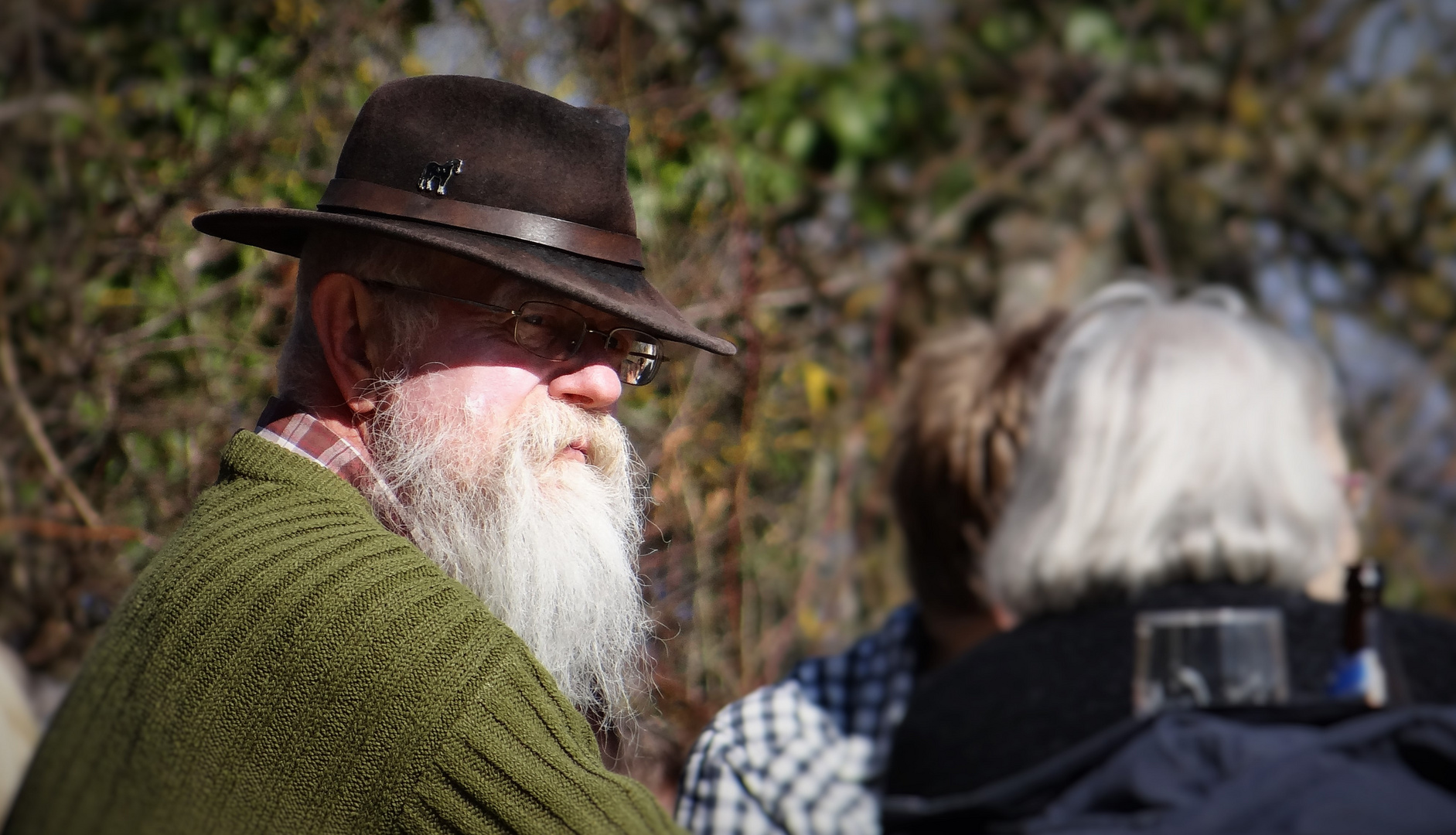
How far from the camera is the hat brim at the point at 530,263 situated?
1.53m

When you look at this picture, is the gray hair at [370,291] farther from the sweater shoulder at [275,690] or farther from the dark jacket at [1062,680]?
the dark jacket at [1062,680]

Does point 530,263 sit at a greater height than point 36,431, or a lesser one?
greater

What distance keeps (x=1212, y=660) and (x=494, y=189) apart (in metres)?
1.23

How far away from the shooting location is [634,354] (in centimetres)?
177

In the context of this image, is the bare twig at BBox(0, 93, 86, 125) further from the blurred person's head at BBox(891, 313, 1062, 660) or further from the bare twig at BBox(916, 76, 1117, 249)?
the bare twig at BBox(916, 76, 1117, 249)

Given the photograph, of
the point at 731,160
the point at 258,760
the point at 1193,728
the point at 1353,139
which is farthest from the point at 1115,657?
the point at 1353,139

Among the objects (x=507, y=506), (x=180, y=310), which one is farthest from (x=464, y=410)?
(x=180, y=310)

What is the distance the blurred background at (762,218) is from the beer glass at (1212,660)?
5.14 ft

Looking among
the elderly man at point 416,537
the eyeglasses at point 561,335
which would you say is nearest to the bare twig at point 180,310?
the elderly man at point 416,537

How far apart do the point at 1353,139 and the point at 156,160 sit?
523 centimetres

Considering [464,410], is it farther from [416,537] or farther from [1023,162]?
[1023,162]

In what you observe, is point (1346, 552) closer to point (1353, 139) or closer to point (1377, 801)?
point (1377, 801)

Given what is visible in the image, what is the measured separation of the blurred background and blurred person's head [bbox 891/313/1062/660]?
760 mm

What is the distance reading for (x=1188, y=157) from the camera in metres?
5.50
